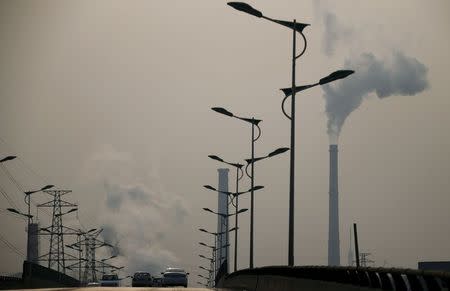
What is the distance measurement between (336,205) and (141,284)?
3798 inches

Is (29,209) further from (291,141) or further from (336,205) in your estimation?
(336,205)

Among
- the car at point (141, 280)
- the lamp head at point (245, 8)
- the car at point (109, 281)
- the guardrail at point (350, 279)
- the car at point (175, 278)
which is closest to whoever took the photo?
the guardrail at point (350, 279)

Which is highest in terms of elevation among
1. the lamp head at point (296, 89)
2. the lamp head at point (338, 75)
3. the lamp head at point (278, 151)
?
the lamp head at point (278, 151)

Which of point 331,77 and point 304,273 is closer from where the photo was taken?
point 304,273

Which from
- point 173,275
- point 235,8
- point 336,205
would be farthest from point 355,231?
point 336,205

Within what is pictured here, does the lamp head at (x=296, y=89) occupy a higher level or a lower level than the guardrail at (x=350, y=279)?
higher

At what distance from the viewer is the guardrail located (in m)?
16.4

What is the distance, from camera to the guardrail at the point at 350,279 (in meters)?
16.4

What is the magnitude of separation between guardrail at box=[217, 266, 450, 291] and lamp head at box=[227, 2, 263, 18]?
11.7 metres

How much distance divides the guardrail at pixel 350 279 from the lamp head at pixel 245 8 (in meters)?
11.7

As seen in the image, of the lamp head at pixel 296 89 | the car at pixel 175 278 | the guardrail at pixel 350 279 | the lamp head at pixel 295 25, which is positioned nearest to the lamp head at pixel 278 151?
Answer: the lamp head at pixel 296 89

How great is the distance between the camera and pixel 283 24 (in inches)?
1956

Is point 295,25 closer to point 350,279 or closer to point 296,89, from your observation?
point 296,89

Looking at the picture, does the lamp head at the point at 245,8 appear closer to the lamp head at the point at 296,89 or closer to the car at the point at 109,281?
the lamp head at the point at 296,89
